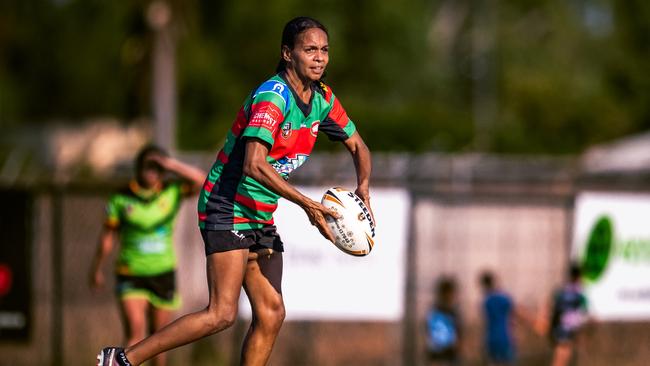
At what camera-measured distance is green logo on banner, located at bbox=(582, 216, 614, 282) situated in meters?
14.6

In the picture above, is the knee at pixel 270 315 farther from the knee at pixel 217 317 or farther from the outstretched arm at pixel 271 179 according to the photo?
the outstretched arm at pixel 271 179

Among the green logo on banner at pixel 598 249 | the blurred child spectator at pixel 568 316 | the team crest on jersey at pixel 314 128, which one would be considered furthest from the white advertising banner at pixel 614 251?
the team crest on jersey at pixel 314 128

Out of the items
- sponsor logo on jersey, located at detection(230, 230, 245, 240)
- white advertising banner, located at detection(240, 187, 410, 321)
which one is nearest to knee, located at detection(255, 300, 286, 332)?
sponsor logo on jersey, located at detection(230, 230, 245, 240)

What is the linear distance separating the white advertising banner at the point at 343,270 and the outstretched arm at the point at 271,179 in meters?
6.66

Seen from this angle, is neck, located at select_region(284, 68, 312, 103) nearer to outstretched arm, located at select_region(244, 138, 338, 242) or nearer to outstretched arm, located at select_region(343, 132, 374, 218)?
outstretched arm, located at select_region(244, 138, 338, 242)

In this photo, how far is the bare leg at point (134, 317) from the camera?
1094 centimetres

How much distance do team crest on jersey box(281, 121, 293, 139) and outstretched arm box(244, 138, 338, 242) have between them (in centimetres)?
28

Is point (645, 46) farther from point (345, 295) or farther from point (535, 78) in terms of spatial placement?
point (345, 295)

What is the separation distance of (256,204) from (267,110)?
0.63 m

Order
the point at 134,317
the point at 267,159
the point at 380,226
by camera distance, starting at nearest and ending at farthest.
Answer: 1. the point at 267,159
2. the point at 134,317
3. the point at 380,226

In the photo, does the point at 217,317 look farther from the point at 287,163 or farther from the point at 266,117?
the point at 266,117

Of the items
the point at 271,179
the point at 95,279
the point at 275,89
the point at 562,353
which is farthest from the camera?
the point at 562,353

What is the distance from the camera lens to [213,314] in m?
7.36

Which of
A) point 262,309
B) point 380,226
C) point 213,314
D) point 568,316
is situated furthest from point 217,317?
point 568,316
